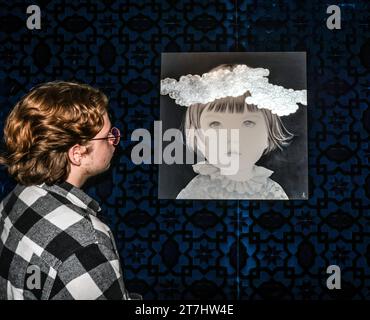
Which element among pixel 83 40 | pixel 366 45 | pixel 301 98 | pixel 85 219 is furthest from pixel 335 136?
pixel 85 219

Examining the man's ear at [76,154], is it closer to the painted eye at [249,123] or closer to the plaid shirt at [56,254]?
the plaid shirt at [56,254]

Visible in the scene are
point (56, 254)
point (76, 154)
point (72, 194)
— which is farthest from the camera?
point (76, 154)

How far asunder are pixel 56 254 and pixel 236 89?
200 cm

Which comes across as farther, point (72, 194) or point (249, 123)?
point (249, 123)

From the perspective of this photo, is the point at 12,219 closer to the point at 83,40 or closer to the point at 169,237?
the point at 169,237

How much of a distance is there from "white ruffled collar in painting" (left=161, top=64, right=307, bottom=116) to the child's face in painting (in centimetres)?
10

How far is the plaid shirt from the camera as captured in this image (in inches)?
43.5

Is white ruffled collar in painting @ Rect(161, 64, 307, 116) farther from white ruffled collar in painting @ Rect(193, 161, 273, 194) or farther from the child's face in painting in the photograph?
white ruffled collar in painting @ Rect(193, 161, 273, 194)

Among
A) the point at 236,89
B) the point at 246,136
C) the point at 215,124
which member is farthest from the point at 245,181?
the point at 236,89

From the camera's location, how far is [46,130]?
132cm

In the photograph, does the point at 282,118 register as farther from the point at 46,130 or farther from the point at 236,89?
the point at 46,130

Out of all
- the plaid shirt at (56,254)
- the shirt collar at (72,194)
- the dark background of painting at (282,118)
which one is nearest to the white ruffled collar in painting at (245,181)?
the dark background of painting at (282,118)

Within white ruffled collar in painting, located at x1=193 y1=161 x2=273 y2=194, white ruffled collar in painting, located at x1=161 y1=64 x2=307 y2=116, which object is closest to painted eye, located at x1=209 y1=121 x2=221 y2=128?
white ruffled collar in painting, located at x1=161 y1=64 x2=307 y2=116

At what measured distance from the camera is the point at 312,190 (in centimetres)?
282
